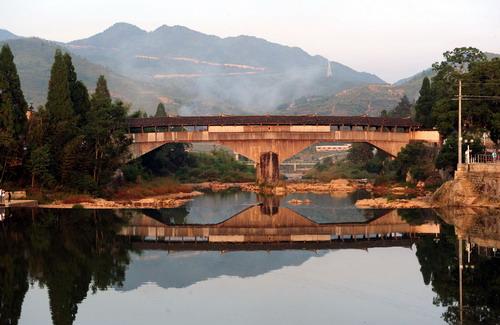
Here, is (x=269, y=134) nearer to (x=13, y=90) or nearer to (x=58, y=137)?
Result: (x=58, y=137)

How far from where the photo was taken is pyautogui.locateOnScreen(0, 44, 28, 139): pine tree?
6072 centimetres

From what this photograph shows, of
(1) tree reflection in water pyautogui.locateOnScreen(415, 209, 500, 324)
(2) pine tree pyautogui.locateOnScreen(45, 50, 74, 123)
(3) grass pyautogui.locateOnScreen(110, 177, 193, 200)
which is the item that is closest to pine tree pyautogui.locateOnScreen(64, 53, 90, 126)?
(2) pine tree pyautogui.locateOnScreen(45, 50, 74, 123)

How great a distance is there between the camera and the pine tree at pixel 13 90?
199 feet

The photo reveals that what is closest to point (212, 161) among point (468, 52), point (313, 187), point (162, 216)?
point (313, 187)

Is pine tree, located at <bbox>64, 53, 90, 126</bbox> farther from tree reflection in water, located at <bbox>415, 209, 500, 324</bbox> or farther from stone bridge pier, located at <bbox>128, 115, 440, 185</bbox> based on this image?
tree reflection in water, located at <bbox>415, 209, 500, 324</bbox>

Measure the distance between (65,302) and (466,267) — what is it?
15.6m

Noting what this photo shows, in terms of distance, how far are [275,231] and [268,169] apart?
115 feet

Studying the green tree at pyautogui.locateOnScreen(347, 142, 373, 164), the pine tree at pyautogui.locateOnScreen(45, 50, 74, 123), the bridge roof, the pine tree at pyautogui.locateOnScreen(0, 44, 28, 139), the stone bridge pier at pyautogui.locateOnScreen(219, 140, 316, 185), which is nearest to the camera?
the pine tree at pyautogui.locateOnScreen(0, 44, 28, 139)

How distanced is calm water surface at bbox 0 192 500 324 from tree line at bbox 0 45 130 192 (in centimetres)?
770

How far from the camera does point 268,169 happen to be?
270 feet

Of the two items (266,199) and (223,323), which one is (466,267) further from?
(266,199)

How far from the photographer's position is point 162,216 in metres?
55.6

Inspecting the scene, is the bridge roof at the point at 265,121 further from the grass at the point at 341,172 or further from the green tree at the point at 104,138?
the grass at the point at 341,172

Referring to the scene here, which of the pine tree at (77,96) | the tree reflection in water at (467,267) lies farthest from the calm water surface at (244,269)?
the pine tree at (77,96)
